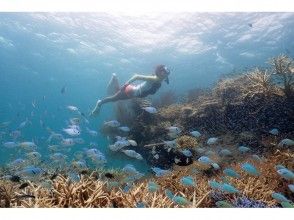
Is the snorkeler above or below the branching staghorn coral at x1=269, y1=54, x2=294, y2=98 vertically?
below

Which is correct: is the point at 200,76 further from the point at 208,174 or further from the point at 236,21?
the point at 208,174

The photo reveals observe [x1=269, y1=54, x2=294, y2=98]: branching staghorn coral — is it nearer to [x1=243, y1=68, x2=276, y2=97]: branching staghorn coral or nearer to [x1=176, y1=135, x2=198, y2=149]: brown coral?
[x1=243, y1=68, x2=276, y2=97]: branching staghorn coral

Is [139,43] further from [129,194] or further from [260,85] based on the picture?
[129,194]

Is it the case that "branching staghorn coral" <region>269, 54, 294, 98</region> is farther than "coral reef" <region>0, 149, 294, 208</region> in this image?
Yes

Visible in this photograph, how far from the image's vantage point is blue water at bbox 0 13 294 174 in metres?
25.5

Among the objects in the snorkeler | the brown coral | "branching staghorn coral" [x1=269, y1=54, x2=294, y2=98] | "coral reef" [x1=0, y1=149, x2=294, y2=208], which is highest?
"branching staghorn coral" [x1=269, y1=54, x2=294, y2=98]

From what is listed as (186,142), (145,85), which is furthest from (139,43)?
(186,142)

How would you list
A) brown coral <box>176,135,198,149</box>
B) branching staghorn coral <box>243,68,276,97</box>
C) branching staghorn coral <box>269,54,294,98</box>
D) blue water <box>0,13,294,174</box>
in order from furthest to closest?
blue water <box>0,13,294,174</box> → branching staghorn coral <box>243,68,276,97</box> → branching staghorn coral <box>269,54,294,98</box> → brown coral <box>176,135,198,149</box>

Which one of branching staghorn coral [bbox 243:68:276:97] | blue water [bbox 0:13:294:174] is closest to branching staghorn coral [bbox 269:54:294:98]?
branching staghorn coral [bbox 243:68:276:97]

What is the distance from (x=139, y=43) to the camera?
1238 inches

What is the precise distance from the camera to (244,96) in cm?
1215

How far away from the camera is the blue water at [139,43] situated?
83.8 feet
